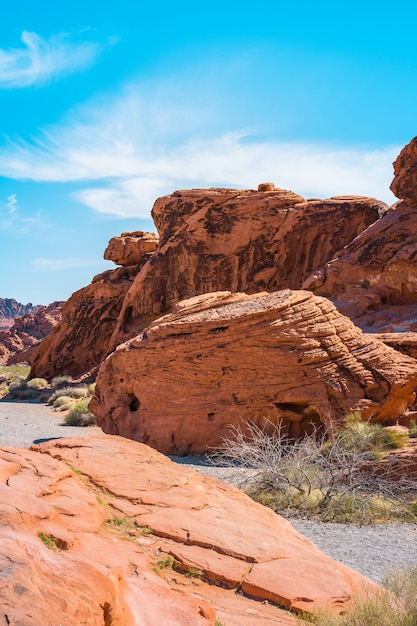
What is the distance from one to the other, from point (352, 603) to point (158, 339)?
1018 cm

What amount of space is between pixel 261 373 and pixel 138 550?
8636mm

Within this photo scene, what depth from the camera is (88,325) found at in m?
34.3

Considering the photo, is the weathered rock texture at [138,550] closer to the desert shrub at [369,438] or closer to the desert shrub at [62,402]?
the desert shrub at [369,438]

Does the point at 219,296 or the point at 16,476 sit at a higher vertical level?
the point at 219,296

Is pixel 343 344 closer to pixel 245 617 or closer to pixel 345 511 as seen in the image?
pixel 345 511

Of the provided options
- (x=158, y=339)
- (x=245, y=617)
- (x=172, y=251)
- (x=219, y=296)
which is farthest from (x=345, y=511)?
(x=172, y=251)

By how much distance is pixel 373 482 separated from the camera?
8.85 meters

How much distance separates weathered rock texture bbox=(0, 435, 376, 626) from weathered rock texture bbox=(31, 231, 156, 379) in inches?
1149

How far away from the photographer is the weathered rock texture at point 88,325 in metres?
34.1

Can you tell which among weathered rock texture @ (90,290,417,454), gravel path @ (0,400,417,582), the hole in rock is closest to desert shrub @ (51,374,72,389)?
the hole in rock

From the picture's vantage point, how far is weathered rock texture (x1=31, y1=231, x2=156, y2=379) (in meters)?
34.1

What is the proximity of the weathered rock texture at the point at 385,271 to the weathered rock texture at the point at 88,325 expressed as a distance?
15524mm

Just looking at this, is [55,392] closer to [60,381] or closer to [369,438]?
[60,381]

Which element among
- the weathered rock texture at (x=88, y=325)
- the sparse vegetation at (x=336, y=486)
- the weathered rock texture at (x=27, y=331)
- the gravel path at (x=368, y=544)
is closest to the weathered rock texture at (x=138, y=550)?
the gravel path at (x=368, y=544)
